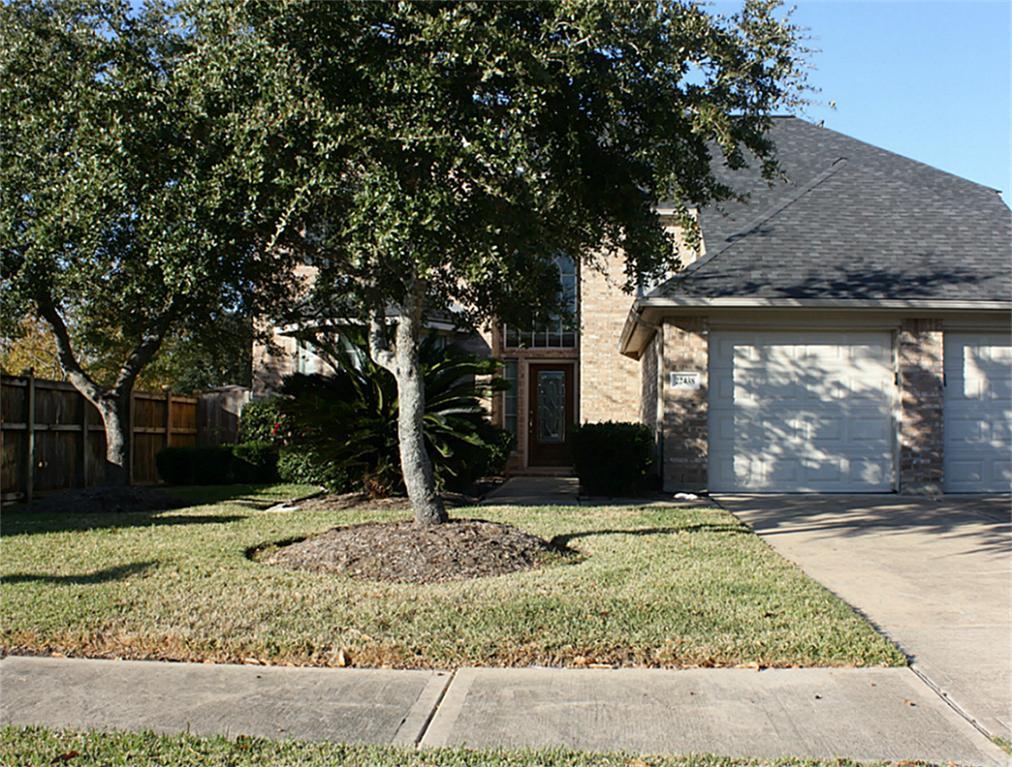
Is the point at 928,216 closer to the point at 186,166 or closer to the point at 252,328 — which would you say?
the point at 252,328

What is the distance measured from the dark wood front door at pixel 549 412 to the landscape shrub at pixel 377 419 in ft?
23.7

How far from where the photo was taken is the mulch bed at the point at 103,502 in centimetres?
1231

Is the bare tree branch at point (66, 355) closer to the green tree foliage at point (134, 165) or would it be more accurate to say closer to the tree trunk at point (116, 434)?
the tree trunk at point (116, 434)

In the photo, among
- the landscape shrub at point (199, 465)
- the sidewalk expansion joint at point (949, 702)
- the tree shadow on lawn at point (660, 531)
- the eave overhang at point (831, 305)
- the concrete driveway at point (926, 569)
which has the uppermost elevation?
the eave overhang at point (831, 305)

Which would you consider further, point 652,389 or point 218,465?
point 218,465

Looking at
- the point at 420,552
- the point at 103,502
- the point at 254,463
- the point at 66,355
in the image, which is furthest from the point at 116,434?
the point at 420,552

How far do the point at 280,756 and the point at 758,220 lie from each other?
13077 mm

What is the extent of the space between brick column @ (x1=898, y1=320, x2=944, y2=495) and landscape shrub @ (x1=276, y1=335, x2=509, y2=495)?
587 cm

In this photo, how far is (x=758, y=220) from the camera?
15.4 m

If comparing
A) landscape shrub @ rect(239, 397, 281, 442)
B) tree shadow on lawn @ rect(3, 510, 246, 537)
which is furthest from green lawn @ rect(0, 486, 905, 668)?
landscape shrub @ rect(239, 397, 281, 442)

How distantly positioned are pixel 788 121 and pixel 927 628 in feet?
48.9

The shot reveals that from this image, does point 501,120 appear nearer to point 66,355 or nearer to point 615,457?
point 615,457

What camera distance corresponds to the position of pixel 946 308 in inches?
530

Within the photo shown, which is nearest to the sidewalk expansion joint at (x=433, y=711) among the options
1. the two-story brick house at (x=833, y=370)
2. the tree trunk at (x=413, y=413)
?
the tree trunk at (x=413, y=413)
